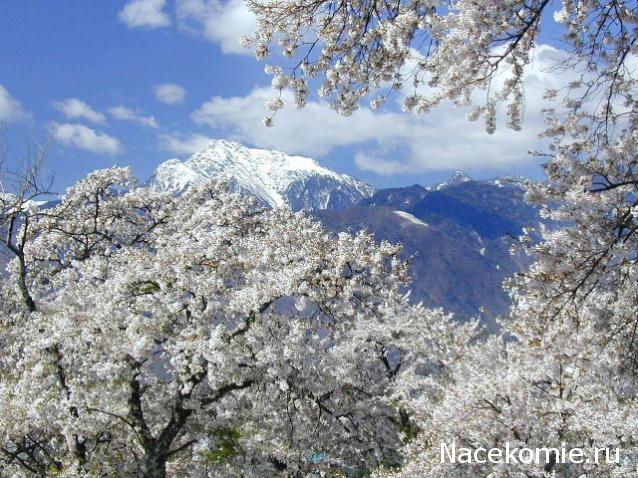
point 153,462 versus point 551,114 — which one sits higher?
point 551,114

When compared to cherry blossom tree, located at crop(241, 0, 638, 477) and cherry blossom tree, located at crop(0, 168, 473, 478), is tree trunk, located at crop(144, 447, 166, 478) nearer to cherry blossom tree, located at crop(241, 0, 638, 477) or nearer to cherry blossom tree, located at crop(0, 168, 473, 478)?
cherry blossom tree, located at crop(0, 168, 473, 478)

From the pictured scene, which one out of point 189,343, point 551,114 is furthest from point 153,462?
point 551,114

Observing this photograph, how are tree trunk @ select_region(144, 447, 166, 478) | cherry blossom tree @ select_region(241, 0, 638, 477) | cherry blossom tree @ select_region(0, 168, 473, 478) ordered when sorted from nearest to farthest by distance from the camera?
cherry blossom tree @ select_region(241, 0, 638, 477), cherry blossom tree @ select_region(0, 168, 473, 478), tree trunk @ select_region(144, 447, 166, 478)

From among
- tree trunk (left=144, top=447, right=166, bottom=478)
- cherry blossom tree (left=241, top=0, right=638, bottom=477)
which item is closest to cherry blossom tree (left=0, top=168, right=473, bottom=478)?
tree trunk (left=144, top=447, right=166, bottom=478)

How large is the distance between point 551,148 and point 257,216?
1488 cm

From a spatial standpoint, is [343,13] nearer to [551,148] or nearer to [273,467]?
[551,148]

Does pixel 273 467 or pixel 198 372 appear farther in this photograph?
pixel 273 467

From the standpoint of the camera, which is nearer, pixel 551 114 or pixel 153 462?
pixel 551 114

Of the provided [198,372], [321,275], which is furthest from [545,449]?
[198,372]

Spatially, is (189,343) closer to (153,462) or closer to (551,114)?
(153,462)

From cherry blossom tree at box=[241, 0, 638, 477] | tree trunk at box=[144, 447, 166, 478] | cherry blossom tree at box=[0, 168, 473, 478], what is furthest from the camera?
tree trunk at box=[144, 447, 166, 478]

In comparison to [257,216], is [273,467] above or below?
below

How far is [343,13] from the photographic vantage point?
333 inches

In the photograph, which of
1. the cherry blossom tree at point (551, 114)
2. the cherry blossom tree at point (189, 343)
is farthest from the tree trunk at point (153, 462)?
the cherry blossom tree at point (551, 114)
